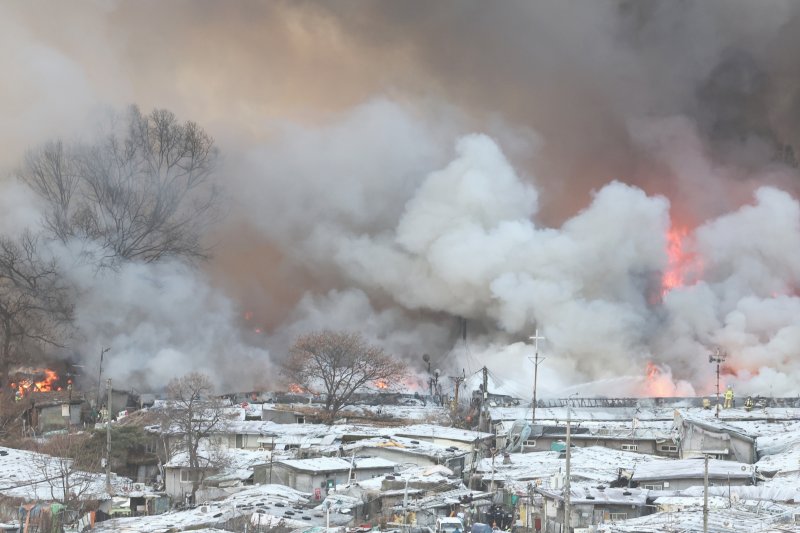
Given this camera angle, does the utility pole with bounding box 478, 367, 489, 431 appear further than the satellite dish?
Yes

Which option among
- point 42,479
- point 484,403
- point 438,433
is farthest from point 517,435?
point 42,479

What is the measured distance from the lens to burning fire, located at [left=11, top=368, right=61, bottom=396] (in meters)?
40.0

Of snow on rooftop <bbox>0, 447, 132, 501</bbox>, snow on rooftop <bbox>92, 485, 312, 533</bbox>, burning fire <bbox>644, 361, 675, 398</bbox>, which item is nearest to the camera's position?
snow on rooftop <bbox>92, 485, 312, 533</bbox>

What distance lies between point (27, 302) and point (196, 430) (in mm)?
12150

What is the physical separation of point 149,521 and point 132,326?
19.5 metres

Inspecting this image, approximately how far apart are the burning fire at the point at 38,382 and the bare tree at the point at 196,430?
→ 6615 mm

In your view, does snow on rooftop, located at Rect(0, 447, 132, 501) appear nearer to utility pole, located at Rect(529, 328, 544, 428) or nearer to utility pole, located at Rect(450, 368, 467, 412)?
utility pole, located at Rect(529, 328, 544, 428)

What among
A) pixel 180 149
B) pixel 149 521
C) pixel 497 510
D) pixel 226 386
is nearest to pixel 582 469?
pixel 497 510

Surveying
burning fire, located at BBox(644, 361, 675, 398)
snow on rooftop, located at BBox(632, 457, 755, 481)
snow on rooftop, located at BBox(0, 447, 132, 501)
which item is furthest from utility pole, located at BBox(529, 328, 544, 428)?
snow on rooftop, located at BBox(0, 447, 132, 501)

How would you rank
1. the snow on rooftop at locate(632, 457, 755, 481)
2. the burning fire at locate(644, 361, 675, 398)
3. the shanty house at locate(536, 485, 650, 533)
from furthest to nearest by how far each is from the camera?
the burning fire at locate(644, 361, 675, 398) < the snow on rooftop at locate(632, 457, 755, 481) < the shanty house at locate(536, 485, 650, 533)

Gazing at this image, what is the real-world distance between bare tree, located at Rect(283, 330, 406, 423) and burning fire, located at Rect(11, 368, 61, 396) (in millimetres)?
8496

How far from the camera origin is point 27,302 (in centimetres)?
4075

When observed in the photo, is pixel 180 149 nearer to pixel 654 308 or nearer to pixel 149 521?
pixel 654 308

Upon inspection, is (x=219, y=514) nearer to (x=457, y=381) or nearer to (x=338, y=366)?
(x=338, y=366)
